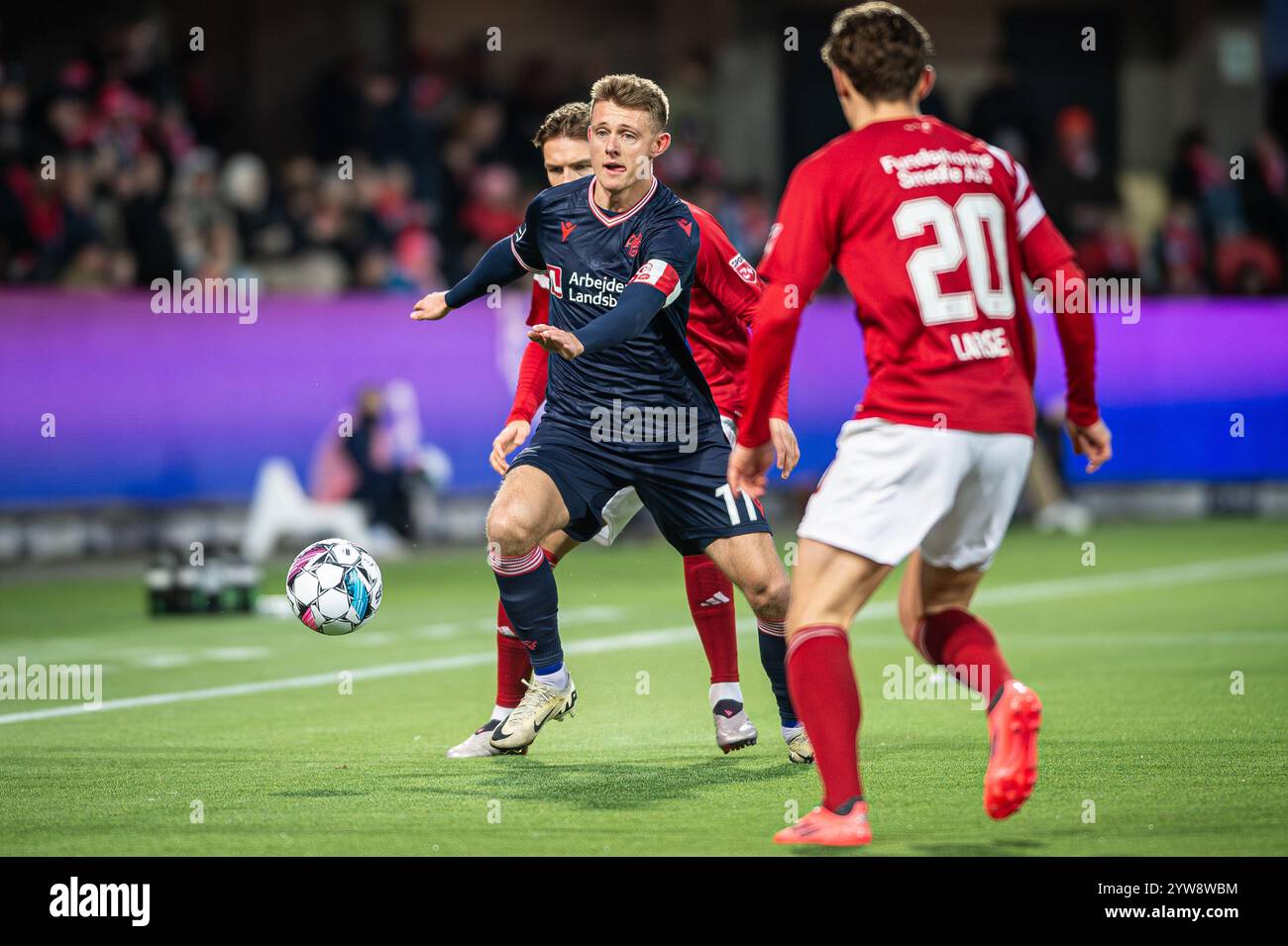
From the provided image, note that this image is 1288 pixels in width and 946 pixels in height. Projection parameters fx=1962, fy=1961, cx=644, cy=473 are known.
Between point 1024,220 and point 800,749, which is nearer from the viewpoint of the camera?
point 1024,220

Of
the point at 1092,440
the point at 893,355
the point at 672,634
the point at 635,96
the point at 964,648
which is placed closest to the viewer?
the point at 893,355

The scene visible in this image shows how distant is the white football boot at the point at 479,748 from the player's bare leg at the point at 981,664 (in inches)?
81.6

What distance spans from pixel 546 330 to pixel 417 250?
1218 centimetres

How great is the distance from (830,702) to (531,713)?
82.5 inches

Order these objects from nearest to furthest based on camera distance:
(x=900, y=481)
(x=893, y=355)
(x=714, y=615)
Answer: (x=900, y=481) < (x=893, y=355) < (x=714, y=615)

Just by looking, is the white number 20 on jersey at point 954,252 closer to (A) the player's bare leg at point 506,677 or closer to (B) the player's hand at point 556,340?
(B) the player's hand at point 556,340

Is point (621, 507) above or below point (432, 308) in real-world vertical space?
below

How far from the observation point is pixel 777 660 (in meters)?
7.39

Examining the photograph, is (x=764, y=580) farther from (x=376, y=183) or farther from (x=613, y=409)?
(x=376, y=183)

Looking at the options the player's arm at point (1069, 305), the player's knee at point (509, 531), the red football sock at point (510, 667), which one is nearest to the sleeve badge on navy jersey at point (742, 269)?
the player's knee at point (509, 531)

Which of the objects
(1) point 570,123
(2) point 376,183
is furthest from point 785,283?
(2) point 376,183

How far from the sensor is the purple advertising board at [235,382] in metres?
15.5

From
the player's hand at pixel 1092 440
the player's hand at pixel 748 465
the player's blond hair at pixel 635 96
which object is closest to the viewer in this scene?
the player's hand at pixel 748 465

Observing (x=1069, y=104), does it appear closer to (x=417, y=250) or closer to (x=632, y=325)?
(x=417, y=250)
